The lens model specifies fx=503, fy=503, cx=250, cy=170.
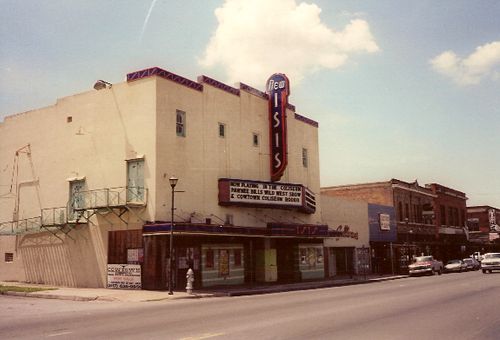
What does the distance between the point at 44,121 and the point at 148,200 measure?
11.5 metres

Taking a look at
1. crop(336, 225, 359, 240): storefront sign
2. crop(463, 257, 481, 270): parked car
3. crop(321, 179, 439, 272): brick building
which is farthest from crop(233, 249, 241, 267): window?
crop(463, 257, 481, 270): parked car

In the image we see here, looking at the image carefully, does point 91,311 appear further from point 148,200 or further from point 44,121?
point 44,121

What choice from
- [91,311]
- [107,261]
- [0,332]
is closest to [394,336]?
[0,332]

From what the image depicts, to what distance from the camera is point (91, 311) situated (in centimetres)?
1786

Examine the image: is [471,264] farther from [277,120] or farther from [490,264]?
[277,120]

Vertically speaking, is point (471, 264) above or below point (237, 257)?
below

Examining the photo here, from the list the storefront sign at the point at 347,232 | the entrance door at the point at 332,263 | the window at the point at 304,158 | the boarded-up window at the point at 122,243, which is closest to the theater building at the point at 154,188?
the boarded-up window at the point at 122,243

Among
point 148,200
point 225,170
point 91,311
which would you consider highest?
point 225,170

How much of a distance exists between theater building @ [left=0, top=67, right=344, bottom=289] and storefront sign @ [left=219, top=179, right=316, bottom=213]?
0.25 ft

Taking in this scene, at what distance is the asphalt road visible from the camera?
11.6 m

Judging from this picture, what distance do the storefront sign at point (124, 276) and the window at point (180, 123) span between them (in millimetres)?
8057

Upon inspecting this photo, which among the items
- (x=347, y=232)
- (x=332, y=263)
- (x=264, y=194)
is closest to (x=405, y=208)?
(x=347, y=232)

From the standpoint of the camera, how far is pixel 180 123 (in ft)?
98.5

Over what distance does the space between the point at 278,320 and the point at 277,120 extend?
23521 millimetres
